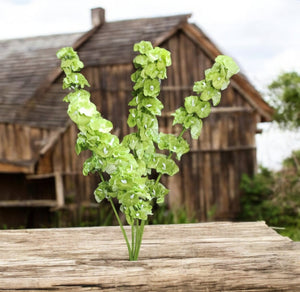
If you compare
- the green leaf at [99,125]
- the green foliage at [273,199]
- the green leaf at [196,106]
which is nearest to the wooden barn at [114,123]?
the green foliage at [273,199]

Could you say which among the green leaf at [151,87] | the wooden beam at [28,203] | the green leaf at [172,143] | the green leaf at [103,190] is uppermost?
the green leaf at [151,87]

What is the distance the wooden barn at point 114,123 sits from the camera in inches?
524

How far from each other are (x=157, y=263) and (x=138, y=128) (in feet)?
3.01

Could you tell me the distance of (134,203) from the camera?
3.65 meters

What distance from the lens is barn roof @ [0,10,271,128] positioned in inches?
537

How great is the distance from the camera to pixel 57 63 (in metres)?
14.8

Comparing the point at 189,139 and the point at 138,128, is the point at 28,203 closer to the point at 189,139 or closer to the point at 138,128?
the point at 189,139

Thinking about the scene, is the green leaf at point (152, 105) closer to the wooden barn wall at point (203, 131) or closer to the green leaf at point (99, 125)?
the green leaf at point (99, 125)

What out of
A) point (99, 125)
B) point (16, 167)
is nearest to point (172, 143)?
point (99, 125)

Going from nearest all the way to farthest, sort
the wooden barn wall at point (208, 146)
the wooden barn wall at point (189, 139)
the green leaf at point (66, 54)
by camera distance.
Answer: the green leaf at point (66, 54) → the wooden barn wall at point (189, 139) → the wooden barn wall at point (208, 146)

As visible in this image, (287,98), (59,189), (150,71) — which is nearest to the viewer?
(150,71)

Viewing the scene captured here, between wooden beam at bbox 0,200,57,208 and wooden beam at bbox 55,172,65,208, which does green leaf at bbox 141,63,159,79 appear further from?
wooden beam at bbox 0,200,57,208

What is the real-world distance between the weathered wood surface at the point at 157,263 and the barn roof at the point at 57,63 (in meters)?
9.15

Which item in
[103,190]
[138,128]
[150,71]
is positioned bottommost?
[103,190]
